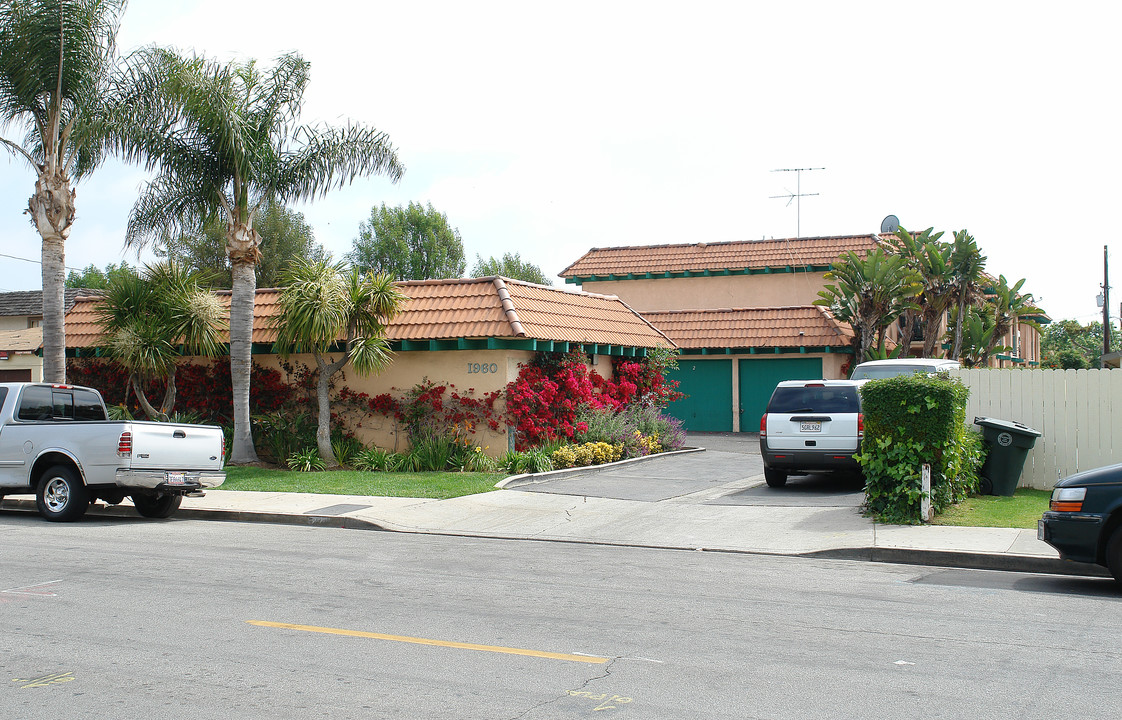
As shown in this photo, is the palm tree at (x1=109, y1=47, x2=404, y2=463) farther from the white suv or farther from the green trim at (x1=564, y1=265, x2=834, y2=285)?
the green trim at (x1=564, y1=265, x2=834, y2=285)

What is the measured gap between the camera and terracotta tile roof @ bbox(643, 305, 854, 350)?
93.0 feet

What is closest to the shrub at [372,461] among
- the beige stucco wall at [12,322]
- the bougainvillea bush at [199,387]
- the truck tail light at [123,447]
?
the bougainvillea bush at [199,387]

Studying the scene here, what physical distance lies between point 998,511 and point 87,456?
1244 cm

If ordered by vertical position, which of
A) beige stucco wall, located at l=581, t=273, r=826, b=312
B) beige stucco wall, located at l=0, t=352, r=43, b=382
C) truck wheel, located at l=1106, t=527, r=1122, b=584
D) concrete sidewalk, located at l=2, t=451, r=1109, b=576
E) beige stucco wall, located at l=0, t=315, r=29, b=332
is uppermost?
beige stucco wall, located at l=581, t=273, r=826, b=312

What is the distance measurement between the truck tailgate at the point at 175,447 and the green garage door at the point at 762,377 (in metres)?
17.8

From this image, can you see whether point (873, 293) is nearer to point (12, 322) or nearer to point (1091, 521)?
point (1091, 521)

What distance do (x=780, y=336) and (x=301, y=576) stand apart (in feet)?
69.7

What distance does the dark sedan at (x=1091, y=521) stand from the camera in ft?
28.6

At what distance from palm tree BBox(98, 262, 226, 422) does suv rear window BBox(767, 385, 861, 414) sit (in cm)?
1191

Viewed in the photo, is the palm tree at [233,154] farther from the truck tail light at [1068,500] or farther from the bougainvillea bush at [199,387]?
the truck tail light at [1068,500]

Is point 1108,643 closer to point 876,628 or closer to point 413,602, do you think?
point 876,628

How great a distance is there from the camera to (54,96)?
19.0 m

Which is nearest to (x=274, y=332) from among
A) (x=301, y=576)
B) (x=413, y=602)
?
(x=301, y=576)

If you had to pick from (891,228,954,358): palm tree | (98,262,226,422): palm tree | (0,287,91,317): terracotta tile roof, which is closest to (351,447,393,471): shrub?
(98,262,226,422): palm tree
